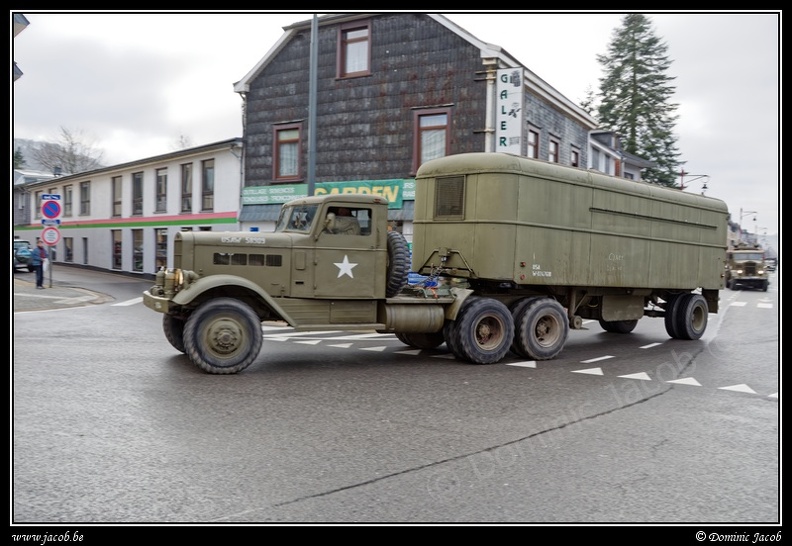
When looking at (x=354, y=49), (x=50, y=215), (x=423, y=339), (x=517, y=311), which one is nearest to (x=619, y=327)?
(x=517, y=311)

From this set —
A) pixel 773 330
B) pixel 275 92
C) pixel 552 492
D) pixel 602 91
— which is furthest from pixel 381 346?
pixel 602 91

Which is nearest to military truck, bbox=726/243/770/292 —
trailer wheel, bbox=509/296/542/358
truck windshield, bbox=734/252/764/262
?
truck windshield, bbox=734/252/764/262

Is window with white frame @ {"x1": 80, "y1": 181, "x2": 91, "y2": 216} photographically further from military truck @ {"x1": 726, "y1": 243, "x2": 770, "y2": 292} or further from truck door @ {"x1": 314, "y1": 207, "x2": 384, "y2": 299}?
military truck @ {"x1": 726, "y1": 243, "x2": 770, "y2": 292}

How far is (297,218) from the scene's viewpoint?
10008 mm

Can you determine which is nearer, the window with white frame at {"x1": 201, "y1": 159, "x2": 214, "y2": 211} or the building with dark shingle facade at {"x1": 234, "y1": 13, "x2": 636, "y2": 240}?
the building with dark shingle facade at {"x1": 234, "y1": 13, "x2": 636, "y2": 240}

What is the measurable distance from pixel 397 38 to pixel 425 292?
592 inches

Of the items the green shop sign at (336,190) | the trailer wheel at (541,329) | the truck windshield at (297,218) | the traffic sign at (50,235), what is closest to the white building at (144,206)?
the traffic sign at (50,235)

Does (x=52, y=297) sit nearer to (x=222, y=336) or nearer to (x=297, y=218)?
(x=297, y=218)

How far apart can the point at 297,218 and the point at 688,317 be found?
28.6 feet

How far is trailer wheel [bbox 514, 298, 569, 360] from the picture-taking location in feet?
35.2

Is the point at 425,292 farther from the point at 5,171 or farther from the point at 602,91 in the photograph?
the point at 602,91

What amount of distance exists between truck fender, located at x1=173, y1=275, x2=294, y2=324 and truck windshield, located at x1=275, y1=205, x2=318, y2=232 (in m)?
1.16

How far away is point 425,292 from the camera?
10.4 m

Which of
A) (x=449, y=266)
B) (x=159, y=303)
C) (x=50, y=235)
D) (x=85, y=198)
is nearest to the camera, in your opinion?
(x=159, y=303)
